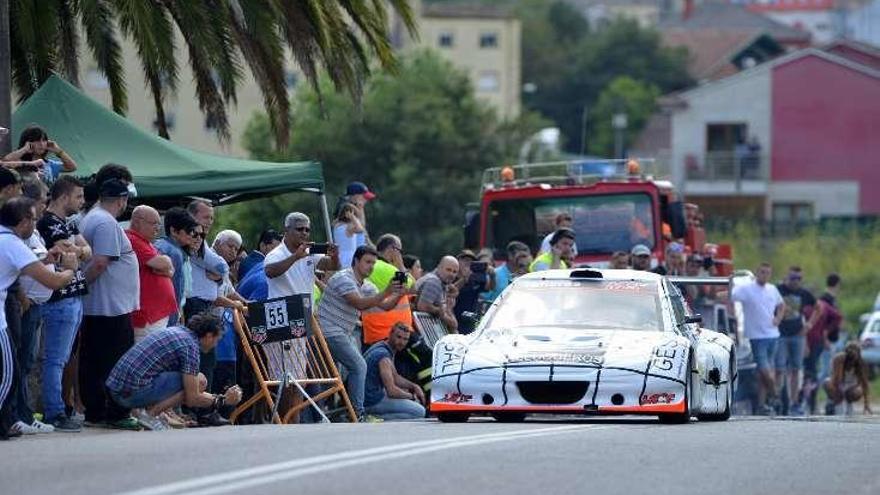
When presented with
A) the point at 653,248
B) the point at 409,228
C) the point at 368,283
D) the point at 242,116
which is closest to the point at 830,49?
the point at 242,116

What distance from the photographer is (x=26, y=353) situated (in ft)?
53.7

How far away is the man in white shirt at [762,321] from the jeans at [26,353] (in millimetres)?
16555

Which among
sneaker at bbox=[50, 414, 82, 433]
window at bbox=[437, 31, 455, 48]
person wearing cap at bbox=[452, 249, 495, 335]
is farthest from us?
window at bbox=[437, 31, 455, 48]

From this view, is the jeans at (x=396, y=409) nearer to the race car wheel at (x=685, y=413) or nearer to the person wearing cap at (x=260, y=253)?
the person wearing cap at (x=260, y=253)

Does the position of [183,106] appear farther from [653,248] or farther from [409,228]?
[653,248]

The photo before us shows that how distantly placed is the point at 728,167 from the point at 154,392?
73.0 m

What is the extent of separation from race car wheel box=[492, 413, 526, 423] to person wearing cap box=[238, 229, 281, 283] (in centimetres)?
346

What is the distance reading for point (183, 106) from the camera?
94500 mm

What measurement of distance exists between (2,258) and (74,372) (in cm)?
288

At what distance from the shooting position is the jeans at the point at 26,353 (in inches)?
641

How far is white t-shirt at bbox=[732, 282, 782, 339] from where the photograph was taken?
104ft

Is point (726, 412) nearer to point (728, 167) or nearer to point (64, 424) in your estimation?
point (64, 424)

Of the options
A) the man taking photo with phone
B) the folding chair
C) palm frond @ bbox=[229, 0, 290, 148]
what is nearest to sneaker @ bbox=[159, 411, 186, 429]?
the folding chair

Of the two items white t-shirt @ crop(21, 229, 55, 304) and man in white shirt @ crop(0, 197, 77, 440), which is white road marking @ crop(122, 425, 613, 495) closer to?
man in white shirt @ crop(0, 197, 77, 440)
